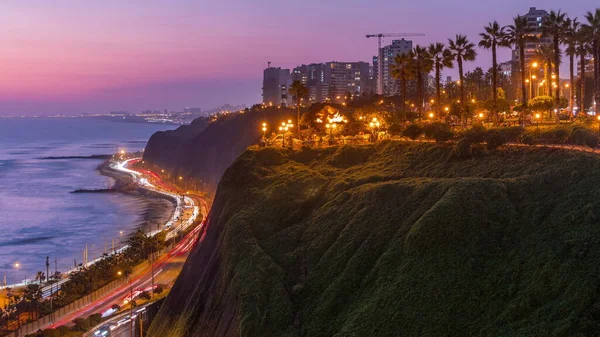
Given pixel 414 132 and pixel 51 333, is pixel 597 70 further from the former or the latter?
pixel 51 333

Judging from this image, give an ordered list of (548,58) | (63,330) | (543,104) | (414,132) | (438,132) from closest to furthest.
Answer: (438,132) → (414,132) → (63,330) → (543,104) → (548,58)

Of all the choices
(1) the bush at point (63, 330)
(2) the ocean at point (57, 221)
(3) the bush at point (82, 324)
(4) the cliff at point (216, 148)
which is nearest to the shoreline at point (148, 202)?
(2) the ocean at point (57, 221)

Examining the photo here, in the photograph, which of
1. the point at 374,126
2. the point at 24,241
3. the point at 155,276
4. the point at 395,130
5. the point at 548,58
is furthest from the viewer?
the point at 24,241

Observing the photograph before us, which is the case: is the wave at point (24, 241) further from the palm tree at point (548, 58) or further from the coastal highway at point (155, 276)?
the palm tree at point (548, 58)

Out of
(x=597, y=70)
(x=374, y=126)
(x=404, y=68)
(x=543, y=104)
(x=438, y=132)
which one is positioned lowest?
(x=438, y=132)

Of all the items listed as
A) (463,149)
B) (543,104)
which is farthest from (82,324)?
(543,104)

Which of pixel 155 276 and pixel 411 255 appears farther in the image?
pixel 155 276

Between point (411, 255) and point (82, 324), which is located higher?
point (411, 255)
